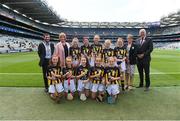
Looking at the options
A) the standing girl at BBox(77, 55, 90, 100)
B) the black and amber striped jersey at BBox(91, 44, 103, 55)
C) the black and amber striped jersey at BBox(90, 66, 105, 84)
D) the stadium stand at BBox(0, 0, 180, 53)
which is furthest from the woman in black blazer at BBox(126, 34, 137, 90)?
the stadium stand at BBox(0, 0, 180, 53)

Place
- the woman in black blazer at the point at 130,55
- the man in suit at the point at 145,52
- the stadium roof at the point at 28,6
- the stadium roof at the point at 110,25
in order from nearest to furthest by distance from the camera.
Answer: the man in suit at the point at 145,52 < the woman in black blazer at the point at 130,55 < the stadium roof at the point at 28,6 < the stadium roof at the point at 110,25

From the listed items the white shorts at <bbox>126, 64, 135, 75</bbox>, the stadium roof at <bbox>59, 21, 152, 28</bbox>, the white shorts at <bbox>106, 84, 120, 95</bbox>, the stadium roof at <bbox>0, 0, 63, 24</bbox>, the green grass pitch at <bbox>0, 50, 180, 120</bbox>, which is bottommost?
the green grass pitch at <bbox>0, 50, 180, 120</bbox>

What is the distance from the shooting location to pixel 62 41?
7.55 m

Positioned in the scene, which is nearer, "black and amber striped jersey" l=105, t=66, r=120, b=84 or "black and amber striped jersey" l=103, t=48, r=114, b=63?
Result: "black and amber striped jersey" l=105, t=66, r=120, b=84

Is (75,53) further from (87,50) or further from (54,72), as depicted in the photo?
(54,72)

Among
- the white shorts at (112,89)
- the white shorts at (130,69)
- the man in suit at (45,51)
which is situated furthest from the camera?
the white shorts at (130,69)

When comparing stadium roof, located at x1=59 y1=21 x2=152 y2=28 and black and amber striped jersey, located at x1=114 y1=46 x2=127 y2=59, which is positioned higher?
stadium roof, located at x1=59 y1=21 x2=152 y2=28

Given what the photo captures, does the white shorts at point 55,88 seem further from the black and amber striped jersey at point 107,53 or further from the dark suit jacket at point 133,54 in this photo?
the dark suit jacket at point 133,54

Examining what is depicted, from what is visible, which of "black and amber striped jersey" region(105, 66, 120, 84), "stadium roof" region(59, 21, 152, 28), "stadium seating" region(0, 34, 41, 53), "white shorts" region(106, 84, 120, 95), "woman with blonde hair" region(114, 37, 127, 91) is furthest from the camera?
"stadium roof" region(59, 21, 152, 28)

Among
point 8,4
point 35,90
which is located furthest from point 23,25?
point 35,90

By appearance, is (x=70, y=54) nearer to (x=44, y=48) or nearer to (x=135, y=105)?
(x=44, y=48)

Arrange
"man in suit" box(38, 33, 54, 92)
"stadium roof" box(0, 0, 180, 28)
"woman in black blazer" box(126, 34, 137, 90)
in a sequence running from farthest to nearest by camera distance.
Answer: "stadium roof" box(0, 0, 180, 28) → "woman in black blazer" box(126, 34, 137, 90) → "man in suit" box(38, 33, 54, 92)

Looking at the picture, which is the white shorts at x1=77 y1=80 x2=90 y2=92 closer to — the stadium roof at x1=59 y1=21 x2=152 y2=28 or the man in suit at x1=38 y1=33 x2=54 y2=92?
the man in suit at x1=38 y1=33 x2=54 y2=92

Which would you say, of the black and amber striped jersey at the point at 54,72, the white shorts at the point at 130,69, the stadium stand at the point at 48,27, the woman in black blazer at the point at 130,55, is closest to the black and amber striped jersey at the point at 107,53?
the woman in black blazer at the point at 130,55
